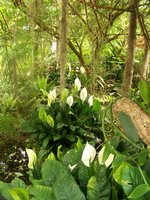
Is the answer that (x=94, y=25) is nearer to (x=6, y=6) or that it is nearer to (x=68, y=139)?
(x=6, y=6)

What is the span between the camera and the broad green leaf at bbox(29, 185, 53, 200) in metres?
0.89

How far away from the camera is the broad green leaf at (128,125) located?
64 centimetres

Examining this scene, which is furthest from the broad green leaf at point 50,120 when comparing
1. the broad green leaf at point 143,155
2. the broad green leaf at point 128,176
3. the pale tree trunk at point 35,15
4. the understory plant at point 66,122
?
the broad green leaf at point 143,155

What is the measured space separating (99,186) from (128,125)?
34cm

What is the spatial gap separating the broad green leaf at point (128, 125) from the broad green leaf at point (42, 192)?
14.5 inches

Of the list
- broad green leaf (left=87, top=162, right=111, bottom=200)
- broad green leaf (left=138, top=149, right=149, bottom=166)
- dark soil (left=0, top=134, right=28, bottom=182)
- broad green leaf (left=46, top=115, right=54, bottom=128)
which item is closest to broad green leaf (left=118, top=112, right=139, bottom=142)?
broad green leaf (left=138, top=149, right=149, bottom=166)

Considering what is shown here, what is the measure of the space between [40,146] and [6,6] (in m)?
1.04

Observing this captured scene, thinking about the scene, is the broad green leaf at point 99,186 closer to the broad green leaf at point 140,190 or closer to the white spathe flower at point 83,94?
the broad green leaf at point 140,190

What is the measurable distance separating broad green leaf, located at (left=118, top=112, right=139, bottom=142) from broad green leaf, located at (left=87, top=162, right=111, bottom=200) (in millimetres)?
300

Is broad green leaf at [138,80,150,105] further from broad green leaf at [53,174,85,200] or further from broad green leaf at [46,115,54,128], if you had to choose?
broad green leaf at [46,115,54,128]

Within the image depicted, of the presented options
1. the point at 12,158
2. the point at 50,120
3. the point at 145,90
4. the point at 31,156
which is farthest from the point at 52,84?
the point at 145,90

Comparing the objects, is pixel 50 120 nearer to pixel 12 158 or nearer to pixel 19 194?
pixel 12 158

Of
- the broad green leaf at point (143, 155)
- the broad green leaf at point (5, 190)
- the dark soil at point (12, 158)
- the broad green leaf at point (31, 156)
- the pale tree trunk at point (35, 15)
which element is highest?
the pale tree trunk at point (35, 15)

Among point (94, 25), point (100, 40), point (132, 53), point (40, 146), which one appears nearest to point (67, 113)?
point (40, 146)
